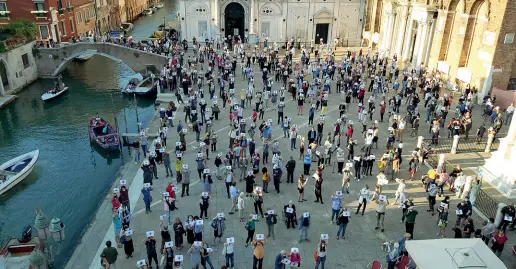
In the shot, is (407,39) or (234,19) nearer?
(407,39)

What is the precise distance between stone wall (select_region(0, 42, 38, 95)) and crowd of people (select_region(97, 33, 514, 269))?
13739 mm

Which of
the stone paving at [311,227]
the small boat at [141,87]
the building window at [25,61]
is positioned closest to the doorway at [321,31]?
the small boat at [141,87]

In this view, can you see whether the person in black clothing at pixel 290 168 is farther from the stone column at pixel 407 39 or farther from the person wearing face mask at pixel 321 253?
the stone column at pixel 407 39

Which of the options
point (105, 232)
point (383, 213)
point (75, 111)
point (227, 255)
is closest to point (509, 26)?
point (383, 213)

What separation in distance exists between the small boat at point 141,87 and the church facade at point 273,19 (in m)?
9.74

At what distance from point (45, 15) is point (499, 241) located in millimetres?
41171

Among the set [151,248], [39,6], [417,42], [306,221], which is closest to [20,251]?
[151,248]

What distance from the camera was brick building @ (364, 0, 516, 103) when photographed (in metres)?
28.1

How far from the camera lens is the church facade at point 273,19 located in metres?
44.5

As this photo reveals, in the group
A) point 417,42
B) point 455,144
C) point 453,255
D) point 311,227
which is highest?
point 417,42

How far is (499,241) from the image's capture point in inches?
563

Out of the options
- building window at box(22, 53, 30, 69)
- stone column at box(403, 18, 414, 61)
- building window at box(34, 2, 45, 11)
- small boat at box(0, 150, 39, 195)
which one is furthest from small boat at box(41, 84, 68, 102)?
stone column at box(403, 18, 414, 61)

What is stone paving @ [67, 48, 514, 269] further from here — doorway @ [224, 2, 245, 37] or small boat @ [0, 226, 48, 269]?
doorway @ [224, 2, 245, 37]

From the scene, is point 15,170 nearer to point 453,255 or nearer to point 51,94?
point 51,94
